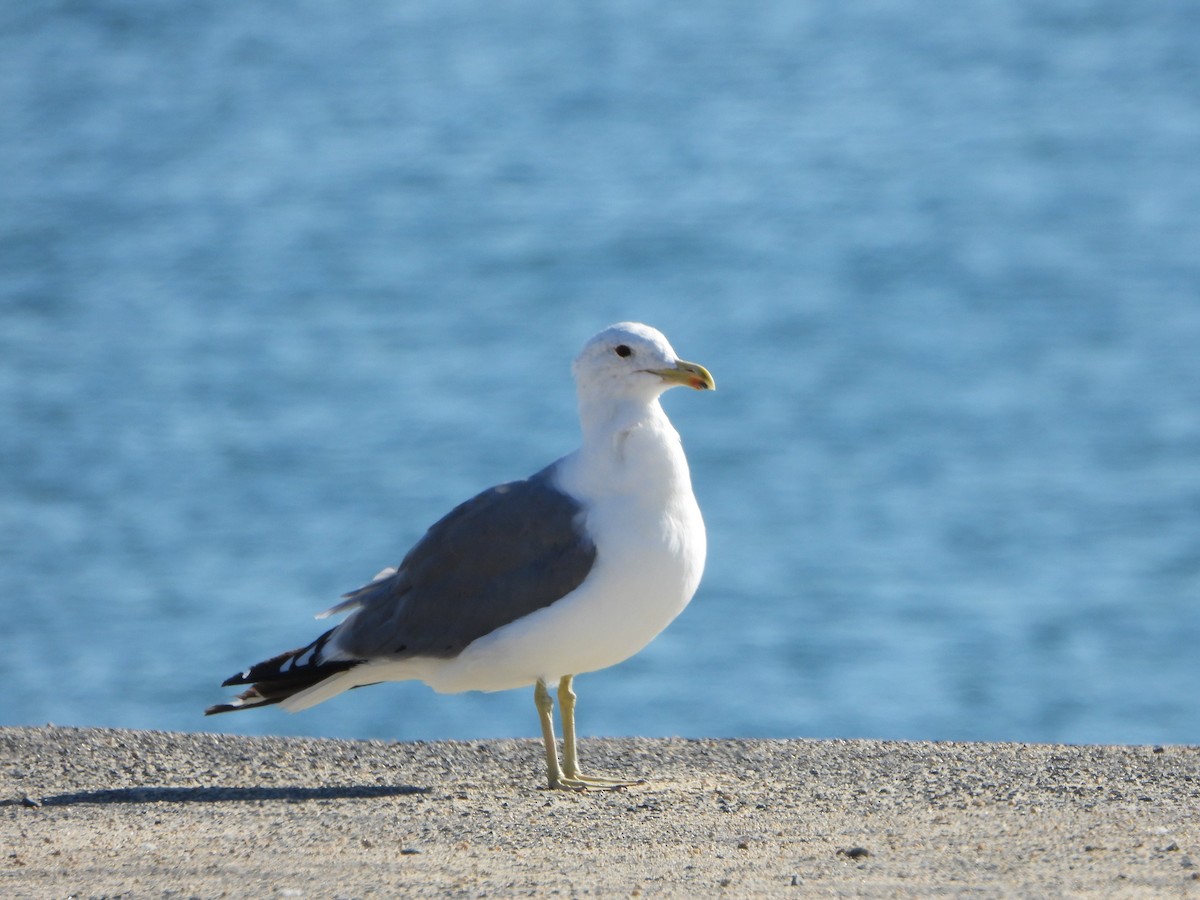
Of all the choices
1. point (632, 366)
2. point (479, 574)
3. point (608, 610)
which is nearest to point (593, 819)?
point (608, 610)

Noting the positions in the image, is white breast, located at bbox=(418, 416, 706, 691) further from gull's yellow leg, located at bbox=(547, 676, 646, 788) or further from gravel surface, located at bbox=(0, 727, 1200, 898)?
gravel surface, located at bbox=(0, 727, 1200, 898)

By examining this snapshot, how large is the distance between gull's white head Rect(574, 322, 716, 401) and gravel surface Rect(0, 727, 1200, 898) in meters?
1.16

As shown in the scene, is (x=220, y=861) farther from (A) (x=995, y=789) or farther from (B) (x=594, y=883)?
(A) (x=995, y=789)

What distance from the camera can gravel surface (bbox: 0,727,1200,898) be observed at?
442 cm

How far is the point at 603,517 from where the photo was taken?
5.61 meters

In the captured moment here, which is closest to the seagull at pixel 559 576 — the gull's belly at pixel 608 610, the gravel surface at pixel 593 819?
the gull's belly at pixel 608 610

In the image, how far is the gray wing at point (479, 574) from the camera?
5594 mm

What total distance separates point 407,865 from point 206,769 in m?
1.50

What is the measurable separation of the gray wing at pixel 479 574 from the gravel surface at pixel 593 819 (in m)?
0.44

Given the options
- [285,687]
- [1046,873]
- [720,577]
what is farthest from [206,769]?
[720,577]

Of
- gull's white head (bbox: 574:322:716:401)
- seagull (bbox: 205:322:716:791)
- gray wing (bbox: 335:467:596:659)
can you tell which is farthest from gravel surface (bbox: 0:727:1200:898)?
gull's white head (bbox: 574:322:716:401)

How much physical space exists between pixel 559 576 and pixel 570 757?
56 cm

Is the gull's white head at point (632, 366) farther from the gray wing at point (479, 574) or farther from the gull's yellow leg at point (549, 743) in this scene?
the gull's yellow leg at point (549, 743)

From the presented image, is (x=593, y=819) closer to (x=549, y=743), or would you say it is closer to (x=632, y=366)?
(x=549, y=743)
